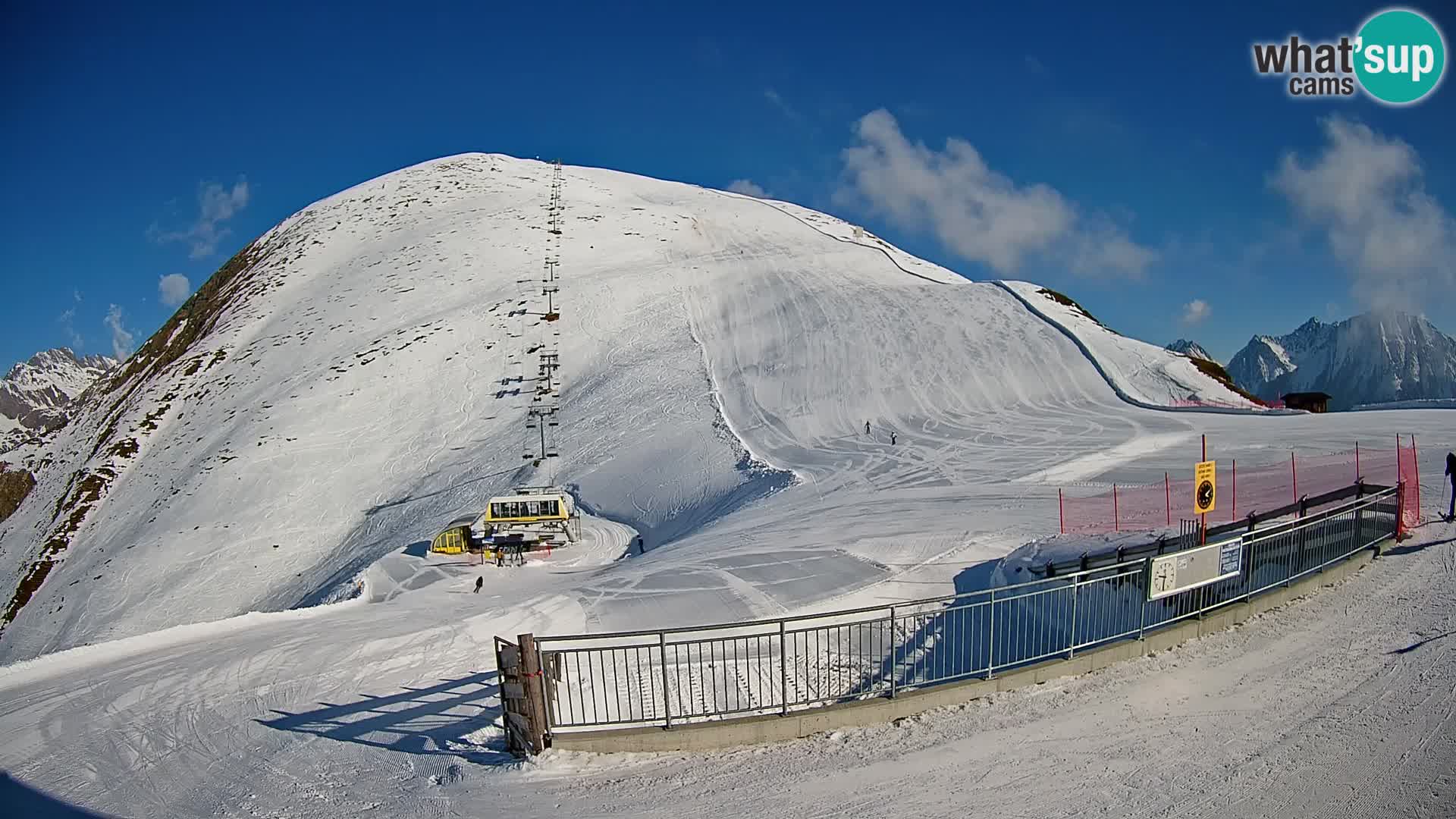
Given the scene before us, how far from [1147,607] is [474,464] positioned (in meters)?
33.0

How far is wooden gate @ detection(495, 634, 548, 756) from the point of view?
796 cm

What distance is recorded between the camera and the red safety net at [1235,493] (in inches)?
722

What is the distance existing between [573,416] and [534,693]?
34.9 m

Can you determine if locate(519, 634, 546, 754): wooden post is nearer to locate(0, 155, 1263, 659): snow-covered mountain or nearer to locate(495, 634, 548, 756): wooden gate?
locate(495, 634, 548, 756): wooden gate

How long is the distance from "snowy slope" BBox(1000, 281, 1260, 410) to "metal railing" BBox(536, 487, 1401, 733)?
26184mm

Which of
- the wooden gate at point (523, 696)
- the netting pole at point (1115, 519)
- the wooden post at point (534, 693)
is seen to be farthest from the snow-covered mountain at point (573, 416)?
the wooden post at point (534, 693)

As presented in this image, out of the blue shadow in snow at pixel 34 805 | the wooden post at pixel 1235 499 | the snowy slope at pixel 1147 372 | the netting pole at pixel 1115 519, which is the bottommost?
the blue shadow in snow at pixel 34 805

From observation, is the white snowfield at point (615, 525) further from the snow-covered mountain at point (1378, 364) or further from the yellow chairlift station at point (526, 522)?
the snow-covered mountain at point (1378, 364)

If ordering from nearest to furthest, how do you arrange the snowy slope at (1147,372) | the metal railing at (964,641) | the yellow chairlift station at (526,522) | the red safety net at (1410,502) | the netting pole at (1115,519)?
the metal railing at (964,641), the red safety net at (1410,502), the netting pole at (1115,519), the yellow chairlift station at (526,522), the snowy slope at (1147,372)

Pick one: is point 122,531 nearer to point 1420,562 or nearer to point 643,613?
point 643,613

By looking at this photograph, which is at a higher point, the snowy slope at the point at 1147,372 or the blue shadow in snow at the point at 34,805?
the snowy slope at the point at 1147,372

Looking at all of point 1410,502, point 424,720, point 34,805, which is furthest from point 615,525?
point 1410,502

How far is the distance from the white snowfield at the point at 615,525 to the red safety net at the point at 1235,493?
1.24 metres

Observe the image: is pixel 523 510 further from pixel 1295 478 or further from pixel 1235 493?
pixel 1295 478
